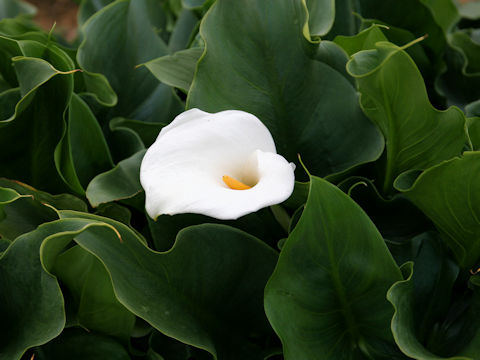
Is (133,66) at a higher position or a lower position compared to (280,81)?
lower

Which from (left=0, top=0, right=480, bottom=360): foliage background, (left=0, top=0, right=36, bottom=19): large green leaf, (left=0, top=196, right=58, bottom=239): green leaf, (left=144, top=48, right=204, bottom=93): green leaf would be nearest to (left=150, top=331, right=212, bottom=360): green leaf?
(left=0, top=0, right=480, bottom=360): foliage background

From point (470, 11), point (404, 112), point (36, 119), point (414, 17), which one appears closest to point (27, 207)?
point (36, 119)

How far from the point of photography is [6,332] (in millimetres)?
612

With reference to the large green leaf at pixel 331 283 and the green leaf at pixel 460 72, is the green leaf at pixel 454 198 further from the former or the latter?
the green leaf at pixel 460 72

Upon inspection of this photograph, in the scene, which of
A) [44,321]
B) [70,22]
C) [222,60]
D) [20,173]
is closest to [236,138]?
[222,60]

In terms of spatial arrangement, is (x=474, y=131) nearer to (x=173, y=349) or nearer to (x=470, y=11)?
(x=173, y=349)

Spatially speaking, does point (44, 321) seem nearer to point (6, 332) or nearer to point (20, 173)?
point (6, 332)

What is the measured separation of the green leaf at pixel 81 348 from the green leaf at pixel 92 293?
0.04 feet

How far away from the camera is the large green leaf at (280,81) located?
0.67m

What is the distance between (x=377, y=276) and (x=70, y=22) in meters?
2.74

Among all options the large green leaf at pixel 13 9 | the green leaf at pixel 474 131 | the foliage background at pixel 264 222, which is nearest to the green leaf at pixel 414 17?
the foliage background at pixel 264 222

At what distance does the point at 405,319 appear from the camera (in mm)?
556

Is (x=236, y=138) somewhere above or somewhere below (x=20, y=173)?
above

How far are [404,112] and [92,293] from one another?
0.39 metres
